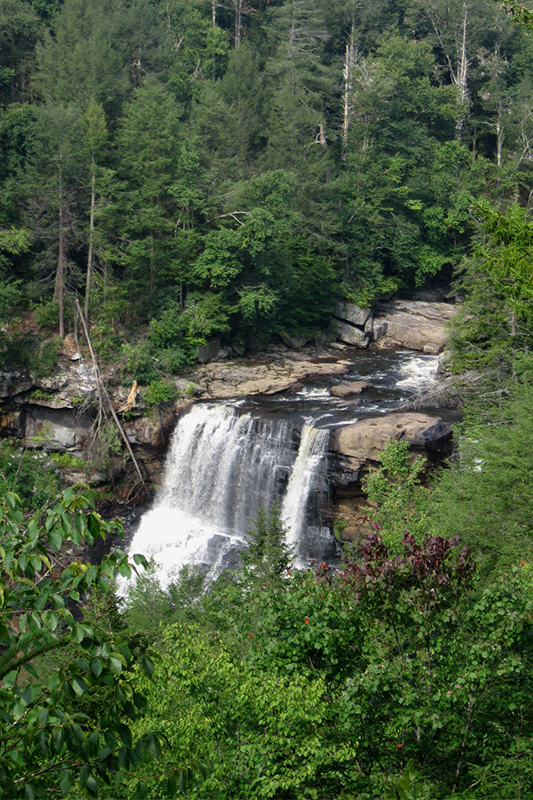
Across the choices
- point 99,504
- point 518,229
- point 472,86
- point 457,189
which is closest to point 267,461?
point 99,504

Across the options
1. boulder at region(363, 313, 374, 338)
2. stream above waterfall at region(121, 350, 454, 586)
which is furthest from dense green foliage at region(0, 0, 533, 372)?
stream above waterfall at region(121, 350, 454, 586)

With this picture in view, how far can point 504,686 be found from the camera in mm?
7941

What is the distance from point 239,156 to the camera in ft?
123

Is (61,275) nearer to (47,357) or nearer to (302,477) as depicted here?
(47,357)

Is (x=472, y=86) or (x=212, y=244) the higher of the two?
(x=472, y=86)

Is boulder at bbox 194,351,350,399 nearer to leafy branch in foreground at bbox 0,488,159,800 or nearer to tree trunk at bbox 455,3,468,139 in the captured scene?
tree trunk at bbox 455,3,468,139

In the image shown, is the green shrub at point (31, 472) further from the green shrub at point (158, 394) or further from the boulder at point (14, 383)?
the green shrub at point (158, 394)

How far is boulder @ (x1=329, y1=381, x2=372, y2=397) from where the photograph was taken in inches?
1091

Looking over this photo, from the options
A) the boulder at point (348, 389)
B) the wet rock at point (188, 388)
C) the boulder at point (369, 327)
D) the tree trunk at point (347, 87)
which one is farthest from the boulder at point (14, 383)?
the tree trunk at point (347, 87)

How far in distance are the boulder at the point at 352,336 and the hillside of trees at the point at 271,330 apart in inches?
51.6

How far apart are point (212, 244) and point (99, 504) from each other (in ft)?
37.5

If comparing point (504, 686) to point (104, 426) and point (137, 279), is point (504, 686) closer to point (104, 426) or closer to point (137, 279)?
point (104, 426)

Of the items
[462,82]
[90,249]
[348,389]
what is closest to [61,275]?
[90,249]

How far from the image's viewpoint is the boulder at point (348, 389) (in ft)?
90.9
